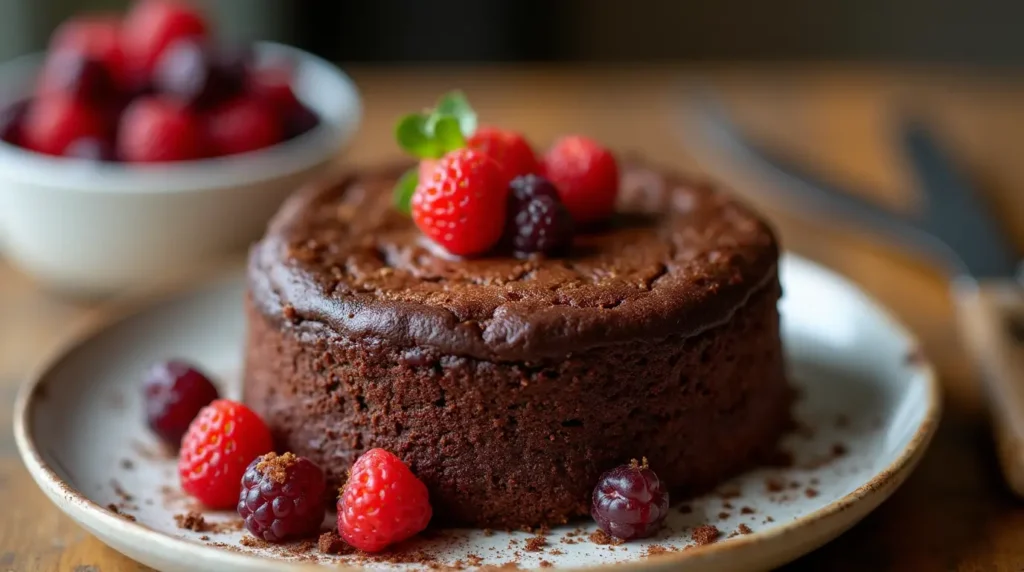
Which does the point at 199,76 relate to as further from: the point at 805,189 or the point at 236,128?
the point at 805,189

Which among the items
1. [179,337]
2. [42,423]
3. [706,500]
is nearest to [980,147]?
[706,500]

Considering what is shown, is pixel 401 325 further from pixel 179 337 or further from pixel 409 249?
pixel 179 337

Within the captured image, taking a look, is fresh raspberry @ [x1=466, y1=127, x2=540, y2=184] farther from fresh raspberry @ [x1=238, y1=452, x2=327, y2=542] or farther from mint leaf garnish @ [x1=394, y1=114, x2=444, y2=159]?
fresh raspberry @ [x1=238, y1=452, x2=327, y2=542]

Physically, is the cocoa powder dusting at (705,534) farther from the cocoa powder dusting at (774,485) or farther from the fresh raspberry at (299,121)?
the fresh raspberry at (299,121)

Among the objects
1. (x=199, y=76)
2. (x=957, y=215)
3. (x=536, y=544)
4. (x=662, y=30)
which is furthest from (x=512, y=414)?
(x=662, y=30)

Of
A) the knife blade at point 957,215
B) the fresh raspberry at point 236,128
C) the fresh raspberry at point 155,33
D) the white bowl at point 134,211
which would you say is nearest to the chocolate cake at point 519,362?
the white bowl at point 134,211
